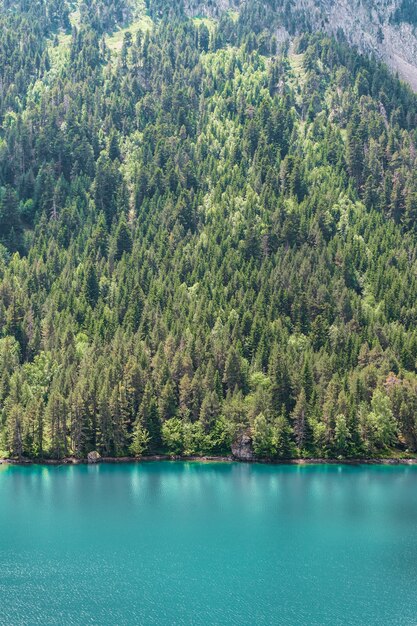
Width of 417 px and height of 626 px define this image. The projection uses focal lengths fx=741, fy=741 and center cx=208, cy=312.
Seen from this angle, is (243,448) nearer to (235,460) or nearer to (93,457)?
(235,460)

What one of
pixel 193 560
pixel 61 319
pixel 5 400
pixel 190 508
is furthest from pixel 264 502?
pixel 61 319

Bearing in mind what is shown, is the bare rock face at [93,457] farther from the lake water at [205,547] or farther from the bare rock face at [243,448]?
the bare rock face at [243,448]

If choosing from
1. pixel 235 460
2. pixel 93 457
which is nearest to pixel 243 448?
pixel 235 460

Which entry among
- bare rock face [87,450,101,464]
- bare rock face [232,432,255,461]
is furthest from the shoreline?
bare rock face [232,432,255,461]

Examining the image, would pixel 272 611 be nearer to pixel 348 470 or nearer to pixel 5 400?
pixel 348 470

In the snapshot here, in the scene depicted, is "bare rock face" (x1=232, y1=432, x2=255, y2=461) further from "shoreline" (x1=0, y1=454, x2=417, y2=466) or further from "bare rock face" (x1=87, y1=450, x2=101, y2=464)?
"bare rock face" (x1=87, y1=450, x2=101, y2=464)

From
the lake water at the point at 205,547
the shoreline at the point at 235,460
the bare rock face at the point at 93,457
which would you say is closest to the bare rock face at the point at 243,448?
the shoreline at the point at 235,460
